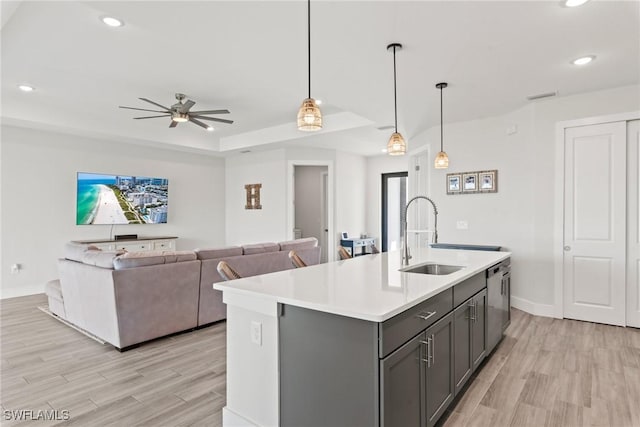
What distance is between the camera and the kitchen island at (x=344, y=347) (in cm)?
147

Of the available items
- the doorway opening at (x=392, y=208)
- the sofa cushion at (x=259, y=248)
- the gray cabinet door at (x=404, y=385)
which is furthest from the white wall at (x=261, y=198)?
the gray cabinet door at (x=404, y=385)

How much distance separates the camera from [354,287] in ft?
6.22

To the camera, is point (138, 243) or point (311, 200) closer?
point (138, 243)

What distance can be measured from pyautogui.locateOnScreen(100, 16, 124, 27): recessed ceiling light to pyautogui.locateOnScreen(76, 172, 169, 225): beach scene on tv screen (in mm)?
4133

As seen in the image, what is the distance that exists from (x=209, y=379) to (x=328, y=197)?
17.3 feet

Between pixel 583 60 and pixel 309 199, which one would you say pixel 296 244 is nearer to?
pixel 309 199

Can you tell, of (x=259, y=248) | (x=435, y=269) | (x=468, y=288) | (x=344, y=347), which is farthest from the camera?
(x=259, y=248)

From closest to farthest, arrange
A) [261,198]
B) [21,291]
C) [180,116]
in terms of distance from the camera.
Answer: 1. [180,116]
2. [21,291]
3. [261,198]

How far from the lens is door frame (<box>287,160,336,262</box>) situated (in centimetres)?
720

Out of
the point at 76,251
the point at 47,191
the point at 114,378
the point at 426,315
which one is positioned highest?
the point at 47,191

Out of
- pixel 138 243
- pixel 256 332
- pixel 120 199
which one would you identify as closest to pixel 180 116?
pixel 120 199

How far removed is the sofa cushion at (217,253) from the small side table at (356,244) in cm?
366

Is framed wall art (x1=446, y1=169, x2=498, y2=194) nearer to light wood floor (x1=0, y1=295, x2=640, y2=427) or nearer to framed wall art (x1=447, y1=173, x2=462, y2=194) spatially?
framed wall art (x1=447, y1=173, x2=462, y2=194)

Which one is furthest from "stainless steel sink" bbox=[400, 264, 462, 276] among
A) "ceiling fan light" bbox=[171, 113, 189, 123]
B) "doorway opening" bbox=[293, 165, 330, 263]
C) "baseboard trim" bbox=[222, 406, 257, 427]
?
"doorway opening" bbox=[293, 165, 330, 263]
